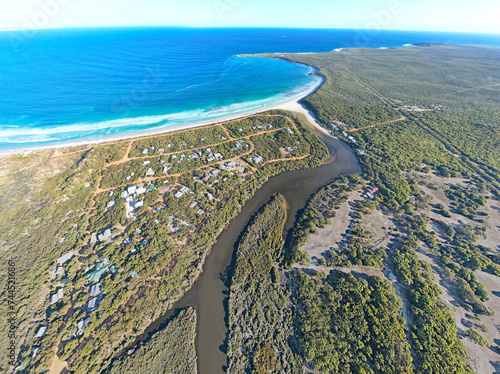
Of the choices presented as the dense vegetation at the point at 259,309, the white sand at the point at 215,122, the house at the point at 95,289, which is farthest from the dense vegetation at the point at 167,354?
the white sand at the point at 215,122

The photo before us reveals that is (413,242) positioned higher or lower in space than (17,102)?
lower

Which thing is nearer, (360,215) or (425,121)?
(360,215)

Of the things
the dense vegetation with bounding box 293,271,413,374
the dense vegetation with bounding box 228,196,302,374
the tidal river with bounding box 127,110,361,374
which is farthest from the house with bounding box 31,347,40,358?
the dense vegetation with bounding box 293,271,413,374

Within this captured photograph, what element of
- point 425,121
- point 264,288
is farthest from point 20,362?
point 425,121

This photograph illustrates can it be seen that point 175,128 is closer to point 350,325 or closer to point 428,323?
point 350,325

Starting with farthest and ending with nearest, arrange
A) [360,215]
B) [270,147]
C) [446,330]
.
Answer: [270,147], [360,215], [446,330]

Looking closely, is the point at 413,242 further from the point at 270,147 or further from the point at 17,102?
the point at 17,102

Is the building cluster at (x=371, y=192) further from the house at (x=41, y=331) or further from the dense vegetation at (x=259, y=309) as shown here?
the house at (x=41, y=331)
